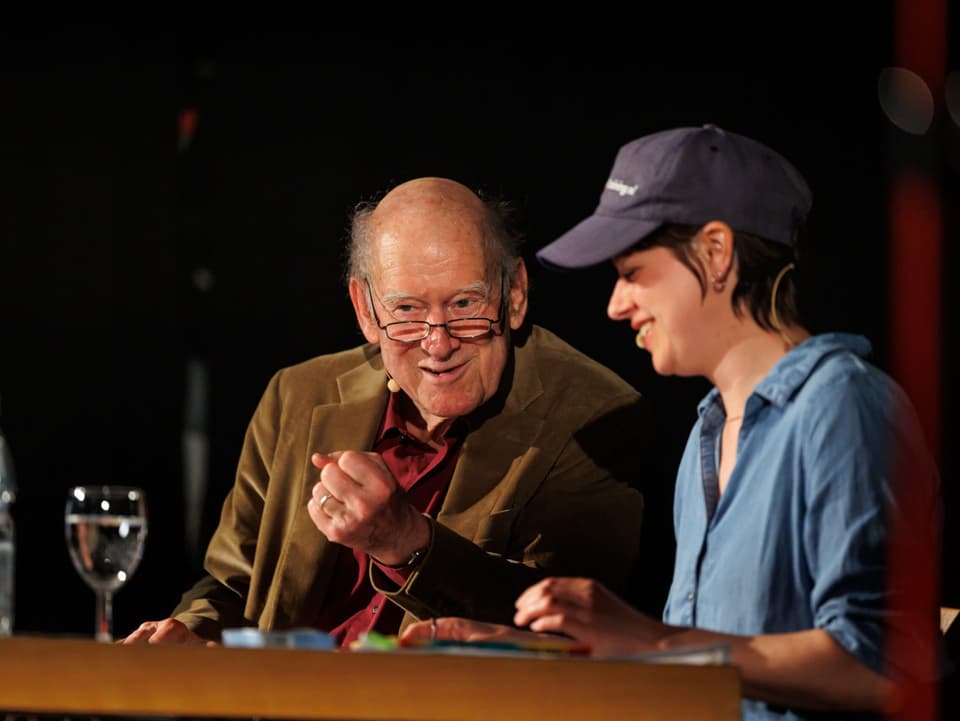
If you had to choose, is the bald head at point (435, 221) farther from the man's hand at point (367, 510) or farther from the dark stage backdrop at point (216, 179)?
the man's hand at point (367, 510)

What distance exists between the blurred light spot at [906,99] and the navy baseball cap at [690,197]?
1.70 ft

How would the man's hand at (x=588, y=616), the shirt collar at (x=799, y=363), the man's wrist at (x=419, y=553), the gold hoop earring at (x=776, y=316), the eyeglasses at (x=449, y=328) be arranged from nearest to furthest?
the man's hand at (x=588, y=616)
the shirt collar at (x=799, y=363)
the gold hoop earring at (x=776, y=316)
the man's wrist at (x=419, y=553)
the eyeglasses at (x=449, y=328)

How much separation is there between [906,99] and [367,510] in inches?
51.0

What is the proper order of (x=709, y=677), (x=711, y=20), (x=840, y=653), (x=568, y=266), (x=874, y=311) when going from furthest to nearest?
(x=711, y=20)
(x=874, y=311)
(x=568, y=266)
(x=840, y=653)
(x=709, y=677)

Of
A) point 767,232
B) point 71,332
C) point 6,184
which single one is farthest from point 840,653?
point 6,184

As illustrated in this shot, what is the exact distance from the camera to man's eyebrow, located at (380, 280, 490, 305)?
111 inches

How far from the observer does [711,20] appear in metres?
2.90

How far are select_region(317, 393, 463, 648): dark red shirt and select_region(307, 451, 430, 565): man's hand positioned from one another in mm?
190

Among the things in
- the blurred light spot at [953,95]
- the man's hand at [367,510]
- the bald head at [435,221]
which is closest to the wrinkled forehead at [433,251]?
the bald head at [435,221]

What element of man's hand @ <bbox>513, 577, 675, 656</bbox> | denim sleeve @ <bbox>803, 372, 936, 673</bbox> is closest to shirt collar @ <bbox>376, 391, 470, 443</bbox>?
denim sleeve @ <bbox>803, 372, 936, 673</bbox>

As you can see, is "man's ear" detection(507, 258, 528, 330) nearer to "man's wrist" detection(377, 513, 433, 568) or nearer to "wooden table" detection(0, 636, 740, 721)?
"man's wrist" detection(377, 513, 433, 568)

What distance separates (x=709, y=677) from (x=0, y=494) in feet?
3.48

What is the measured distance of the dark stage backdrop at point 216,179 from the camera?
2.88 m

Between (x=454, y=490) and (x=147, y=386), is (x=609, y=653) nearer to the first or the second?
(x=454, y=490)
